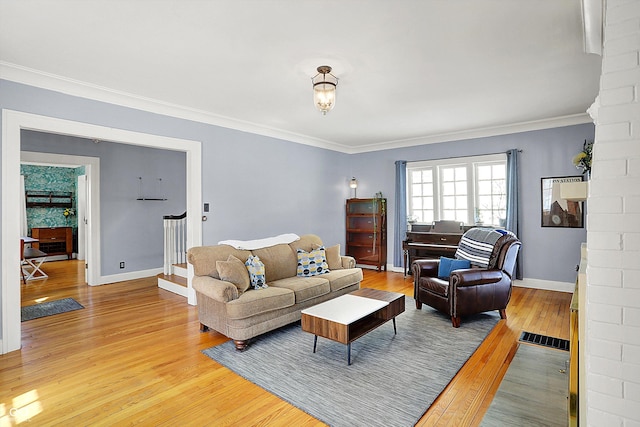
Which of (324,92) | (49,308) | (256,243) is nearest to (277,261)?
(256,243)

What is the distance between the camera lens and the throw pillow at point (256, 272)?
363cm

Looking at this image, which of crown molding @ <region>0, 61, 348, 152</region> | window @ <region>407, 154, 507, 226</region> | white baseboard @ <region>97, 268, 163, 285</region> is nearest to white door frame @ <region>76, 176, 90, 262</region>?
white baseboard @ <region>97, 268, 163, 285</region>

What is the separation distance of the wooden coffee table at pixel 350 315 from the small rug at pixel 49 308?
343cm

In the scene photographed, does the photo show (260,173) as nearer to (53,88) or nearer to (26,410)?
(53,88)

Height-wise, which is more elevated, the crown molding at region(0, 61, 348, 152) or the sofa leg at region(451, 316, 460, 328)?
the crown molding at region(0, 61, 348, 152)

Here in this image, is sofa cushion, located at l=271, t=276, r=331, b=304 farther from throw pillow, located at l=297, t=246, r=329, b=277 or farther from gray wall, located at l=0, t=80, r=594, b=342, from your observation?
gray wall, located at l=0, t=80, r=594, b=342

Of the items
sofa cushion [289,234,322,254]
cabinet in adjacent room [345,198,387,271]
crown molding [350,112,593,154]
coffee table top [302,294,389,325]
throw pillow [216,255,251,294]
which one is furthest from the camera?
cabinet in adjacent room [345,198,387,271]

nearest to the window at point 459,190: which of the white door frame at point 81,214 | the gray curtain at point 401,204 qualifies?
the gray curtain at point 401,204

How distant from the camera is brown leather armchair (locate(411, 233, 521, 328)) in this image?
3.66 metres

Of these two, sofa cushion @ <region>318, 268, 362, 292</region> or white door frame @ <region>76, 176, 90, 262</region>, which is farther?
white door frame @ <region>76, 176, 90, 262</region>

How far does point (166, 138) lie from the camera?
13.9 ft

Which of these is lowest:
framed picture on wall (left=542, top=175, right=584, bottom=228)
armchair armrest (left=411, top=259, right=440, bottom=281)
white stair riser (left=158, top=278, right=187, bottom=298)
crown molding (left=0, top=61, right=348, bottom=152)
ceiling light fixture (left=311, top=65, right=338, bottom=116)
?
white stair riser (left=158, top=278, right=187, bottom=298)

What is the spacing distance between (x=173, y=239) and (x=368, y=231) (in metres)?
3.78

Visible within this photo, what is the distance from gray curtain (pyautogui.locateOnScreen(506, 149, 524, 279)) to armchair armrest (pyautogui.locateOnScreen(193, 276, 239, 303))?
4.49 m
